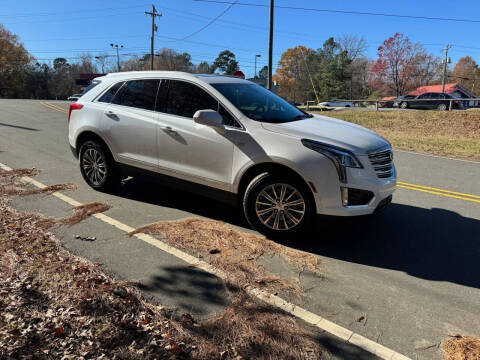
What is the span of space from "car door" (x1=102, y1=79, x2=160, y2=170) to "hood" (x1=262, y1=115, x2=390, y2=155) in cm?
173

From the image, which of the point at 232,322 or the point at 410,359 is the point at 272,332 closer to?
the point at 232,322

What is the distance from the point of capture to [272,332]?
260cm

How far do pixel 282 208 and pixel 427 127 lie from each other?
16788mm

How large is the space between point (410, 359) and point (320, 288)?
3.23 ft

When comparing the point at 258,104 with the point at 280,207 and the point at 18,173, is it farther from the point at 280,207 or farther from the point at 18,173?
the point at 18,173

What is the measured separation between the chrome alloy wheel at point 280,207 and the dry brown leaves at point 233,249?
0.82 feet

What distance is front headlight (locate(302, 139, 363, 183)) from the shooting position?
381 cm

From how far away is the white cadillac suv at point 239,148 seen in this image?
3896mm

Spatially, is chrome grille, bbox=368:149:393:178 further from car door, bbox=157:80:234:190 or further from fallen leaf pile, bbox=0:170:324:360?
fallen leaf pile, bbox=0:170:324:360

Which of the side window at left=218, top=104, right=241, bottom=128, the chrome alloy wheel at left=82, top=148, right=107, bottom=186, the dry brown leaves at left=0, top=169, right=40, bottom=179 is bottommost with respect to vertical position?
the dry brown leaves at left=0, top=169, right=40, bottom=179

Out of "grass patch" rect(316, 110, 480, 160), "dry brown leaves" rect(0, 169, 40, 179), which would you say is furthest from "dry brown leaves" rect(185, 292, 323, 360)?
"grass patch" rect(316, 110, 480, 160)

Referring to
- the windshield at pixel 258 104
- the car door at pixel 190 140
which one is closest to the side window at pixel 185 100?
the car door at pixel 190 140

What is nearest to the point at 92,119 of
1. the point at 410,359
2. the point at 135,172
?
the point at 135,172

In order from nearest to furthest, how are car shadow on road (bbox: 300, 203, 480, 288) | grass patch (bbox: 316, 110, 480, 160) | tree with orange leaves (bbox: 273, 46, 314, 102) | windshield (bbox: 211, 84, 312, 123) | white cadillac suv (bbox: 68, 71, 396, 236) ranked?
1. car shadow on road (bbox: 300, 203, 480, 288)
2. white cadillac suv (bbox: 68, 71, 396, 236)
3. windshield (bbox: 211, 84, 312, 123)
4. grass patch (bbox: 316, 110, 480, 160)
5. tree with orange leaves (bbox: 273, 46, 314, 102)
